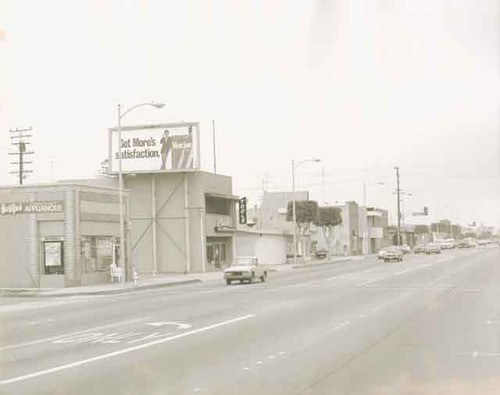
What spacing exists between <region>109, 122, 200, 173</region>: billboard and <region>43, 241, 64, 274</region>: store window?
666 inches

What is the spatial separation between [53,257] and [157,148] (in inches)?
743

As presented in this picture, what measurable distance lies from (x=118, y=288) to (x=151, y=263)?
71.8 ft

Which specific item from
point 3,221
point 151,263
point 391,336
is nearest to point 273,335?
point 391,336

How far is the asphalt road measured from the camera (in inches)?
407

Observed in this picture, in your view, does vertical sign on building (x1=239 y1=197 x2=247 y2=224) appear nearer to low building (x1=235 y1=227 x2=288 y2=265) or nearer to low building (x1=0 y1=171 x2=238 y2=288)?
low building (x1=235 y1=227 x2=288 y2=265)

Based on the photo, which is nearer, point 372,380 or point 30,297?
point 372,380

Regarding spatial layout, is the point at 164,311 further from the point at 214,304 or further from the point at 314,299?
Answer: the point at 314,299

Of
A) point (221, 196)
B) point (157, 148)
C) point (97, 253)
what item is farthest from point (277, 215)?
point (97, 253)

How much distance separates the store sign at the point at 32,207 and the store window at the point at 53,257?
175 centimetres

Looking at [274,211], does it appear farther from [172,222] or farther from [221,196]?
[172,222]

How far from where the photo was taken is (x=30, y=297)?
1380 inches

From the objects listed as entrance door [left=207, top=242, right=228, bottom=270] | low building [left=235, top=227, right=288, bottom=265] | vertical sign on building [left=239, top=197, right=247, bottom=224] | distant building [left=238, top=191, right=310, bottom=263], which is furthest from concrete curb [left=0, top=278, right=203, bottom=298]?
distant building [left=238, top=191, right=310, bottom=263]

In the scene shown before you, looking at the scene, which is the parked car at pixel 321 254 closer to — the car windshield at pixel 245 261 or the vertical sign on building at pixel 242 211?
the vertical sign on building at pixel 242 211

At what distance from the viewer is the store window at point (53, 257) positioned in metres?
41.2
